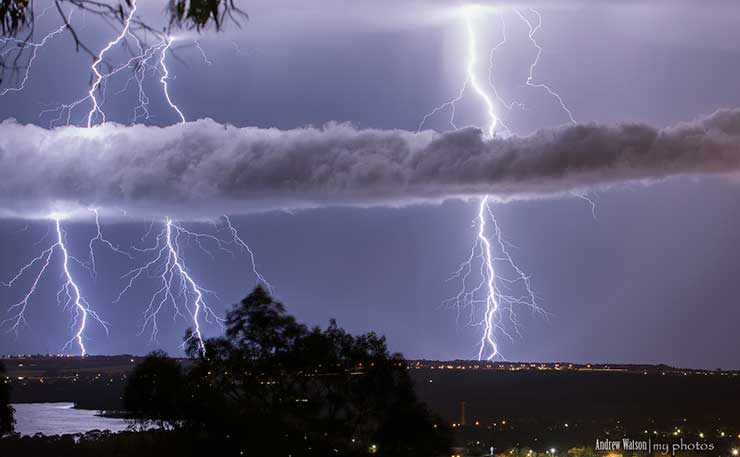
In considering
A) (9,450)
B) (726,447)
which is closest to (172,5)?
(9,450)

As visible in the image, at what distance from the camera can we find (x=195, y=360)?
89.2 feet

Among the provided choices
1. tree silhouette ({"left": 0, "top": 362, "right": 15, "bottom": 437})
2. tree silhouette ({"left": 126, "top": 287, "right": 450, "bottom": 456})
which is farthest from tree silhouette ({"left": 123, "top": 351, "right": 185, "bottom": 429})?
tree silhouette ({"left": 0, "top": 362, "right": 15, "bottom": 437})

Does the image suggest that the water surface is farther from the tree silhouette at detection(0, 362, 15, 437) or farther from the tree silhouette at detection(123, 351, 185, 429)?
the tree silhouette at detection(123, 351, 185, 429)

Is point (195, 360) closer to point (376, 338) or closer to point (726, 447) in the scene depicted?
point (376, 338)

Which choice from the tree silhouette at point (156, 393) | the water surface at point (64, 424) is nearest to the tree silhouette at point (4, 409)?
the tree silhouette at point (156, 393)

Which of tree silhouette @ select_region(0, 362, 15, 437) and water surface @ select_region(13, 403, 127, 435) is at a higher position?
water surface @ select_region(13, 403, 127, 435)

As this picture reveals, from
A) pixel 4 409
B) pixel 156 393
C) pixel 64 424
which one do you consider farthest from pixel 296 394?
pixel 64 424

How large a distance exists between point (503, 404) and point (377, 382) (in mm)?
77354

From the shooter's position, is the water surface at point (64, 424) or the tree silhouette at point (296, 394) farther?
the water surface at point (64, 424)

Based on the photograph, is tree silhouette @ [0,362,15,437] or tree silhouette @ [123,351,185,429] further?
tree silhouette @ [0,362,15,437]

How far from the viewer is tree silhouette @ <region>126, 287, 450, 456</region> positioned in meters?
24.6

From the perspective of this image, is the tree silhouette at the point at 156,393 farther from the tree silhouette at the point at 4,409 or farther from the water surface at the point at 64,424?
the water surface at the point at 64,424

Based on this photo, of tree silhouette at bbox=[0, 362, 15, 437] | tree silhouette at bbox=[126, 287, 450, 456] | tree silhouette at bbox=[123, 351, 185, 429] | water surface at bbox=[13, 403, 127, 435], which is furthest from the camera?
water surface at bbox=[13, 403, 127, 435]

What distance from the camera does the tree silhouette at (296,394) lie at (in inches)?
970
